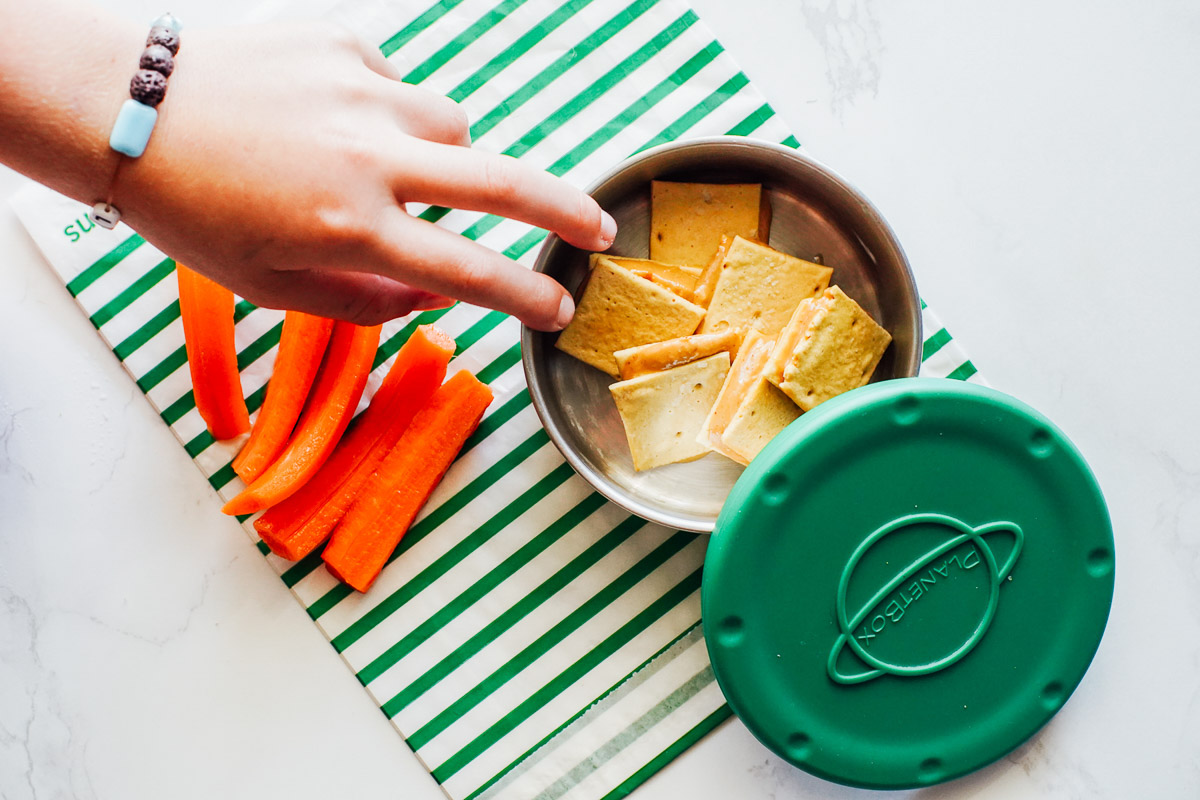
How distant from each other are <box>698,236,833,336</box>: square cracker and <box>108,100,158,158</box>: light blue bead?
2.38 feet

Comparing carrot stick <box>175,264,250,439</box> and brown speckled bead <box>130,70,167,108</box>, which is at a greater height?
brown speckled bead <box>130,70,167,108</box>

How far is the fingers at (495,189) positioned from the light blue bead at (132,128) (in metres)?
0.24

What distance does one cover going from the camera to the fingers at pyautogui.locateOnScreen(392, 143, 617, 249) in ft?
2.97

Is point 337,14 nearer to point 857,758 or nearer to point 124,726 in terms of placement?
point 124,726

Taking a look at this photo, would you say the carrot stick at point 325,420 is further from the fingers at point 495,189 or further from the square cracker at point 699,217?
the square cracker at point 699,217

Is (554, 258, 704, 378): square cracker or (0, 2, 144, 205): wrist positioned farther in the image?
(554, 258, 704, 378): square cracker

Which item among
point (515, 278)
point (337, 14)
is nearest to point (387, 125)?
point (515, 278)

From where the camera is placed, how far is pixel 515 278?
994 millimetres

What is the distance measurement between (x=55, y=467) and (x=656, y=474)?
92 centimetres

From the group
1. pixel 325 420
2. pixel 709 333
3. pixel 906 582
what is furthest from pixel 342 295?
pixel 906 582

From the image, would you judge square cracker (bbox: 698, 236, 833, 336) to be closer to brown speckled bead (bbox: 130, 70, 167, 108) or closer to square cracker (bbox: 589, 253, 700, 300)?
square cracker (bbox: 589, 253, 700, 300)

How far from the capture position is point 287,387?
119 cm

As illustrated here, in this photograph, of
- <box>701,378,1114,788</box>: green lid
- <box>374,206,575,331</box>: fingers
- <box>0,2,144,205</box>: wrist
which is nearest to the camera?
<box>0,2,144,205</box>: wrist

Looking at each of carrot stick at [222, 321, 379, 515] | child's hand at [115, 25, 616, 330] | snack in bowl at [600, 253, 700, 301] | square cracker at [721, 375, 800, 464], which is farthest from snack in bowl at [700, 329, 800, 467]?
carrot stick at [222, 321, 379, 515]
